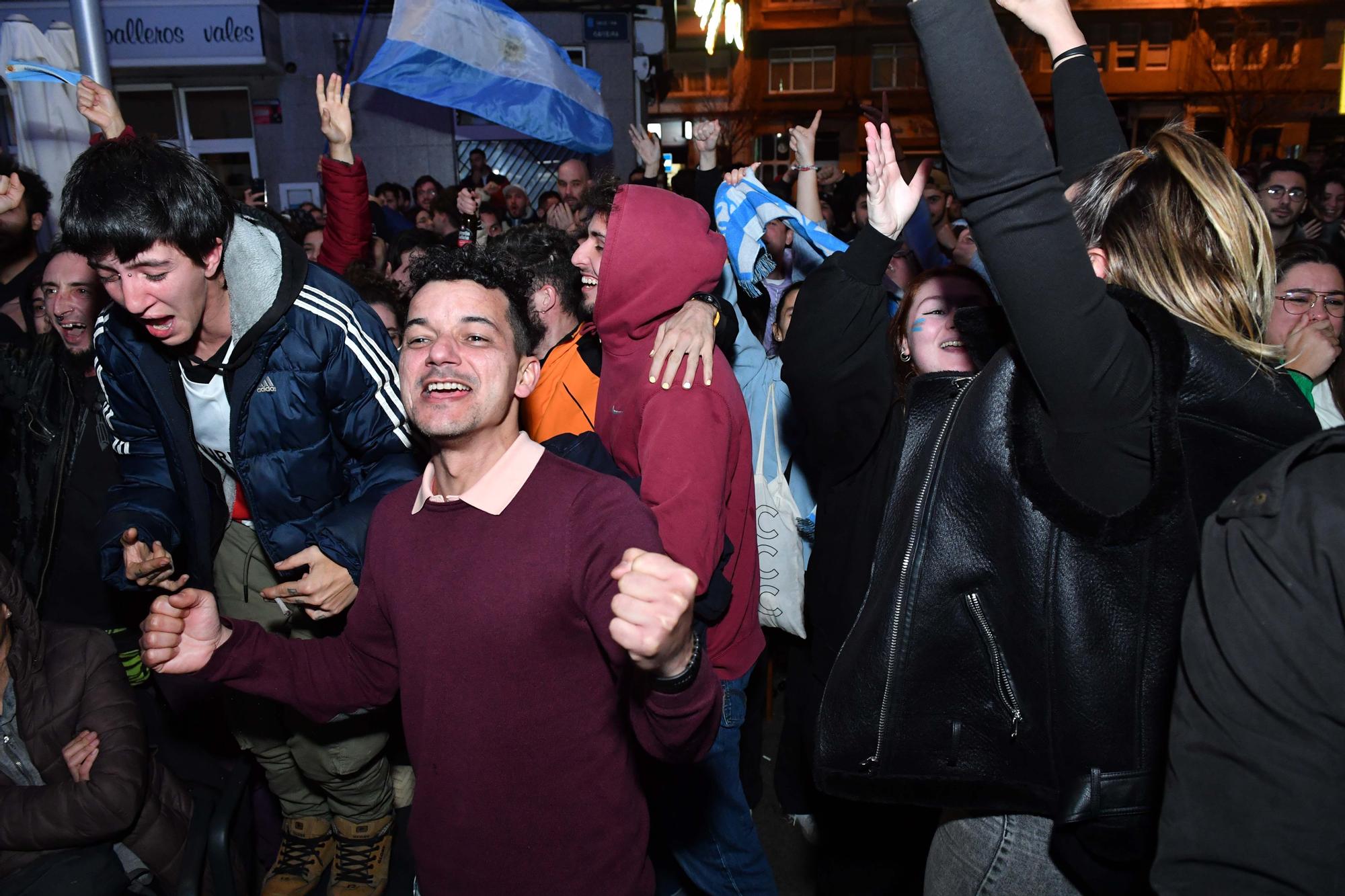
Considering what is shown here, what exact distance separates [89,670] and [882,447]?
249cm

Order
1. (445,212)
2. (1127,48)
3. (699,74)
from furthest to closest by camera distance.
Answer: (699,74), (1127,48), (445,212)

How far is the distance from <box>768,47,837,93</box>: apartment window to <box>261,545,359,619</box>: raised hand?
40.2 m

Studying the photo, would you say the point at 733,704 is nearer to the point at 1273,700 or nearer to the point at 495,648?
the point at 495,648

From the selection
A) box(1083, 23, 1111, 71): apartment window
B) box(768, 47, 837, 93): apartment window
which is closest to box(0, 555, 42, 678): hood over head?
box(768, 47, 837, 93): apartment window

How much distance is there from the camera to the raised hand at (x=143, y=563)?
2.14m

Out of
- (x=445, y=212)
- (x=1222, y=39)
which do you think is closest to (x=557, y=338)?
(x=445, y=212)

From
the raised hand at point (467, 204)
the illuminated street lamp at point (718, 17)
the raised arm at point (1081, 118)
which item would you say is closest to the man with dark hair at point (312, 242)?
the raised hand at point (467, 204)

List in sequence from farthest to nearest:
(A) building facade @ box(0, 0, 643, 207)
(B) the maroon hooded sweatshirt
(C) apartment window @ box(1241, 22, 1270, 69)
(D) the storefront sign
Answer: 1. (C) apartment window @ box(1241, 22, 1270, 69)
2. (A) building facade @ box(0, 0, 643, 207)
3. (D) the storefront sign
4. (B) the maroon hooded sweatshirt

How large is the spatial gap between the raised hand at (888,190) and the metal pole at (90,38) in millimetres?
3988

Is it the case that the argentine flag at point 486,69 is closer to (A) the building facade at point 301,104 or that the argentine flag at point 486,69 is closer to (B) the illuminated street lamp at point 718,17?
(B) the illuminated street lamp at point 718,17

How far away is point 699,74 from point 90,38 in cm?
3945

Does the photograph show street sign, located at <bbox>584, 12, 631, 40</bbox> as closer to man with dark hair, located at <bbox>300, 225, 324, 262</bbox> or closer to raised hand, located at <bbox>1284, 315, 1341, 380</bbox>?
man with dark hair, located at <bbox>300, 225, 324, 262</bbox>

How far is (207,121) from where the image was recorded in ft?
47.4

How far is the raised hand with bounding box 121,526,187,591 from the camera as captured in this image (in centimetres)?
214
